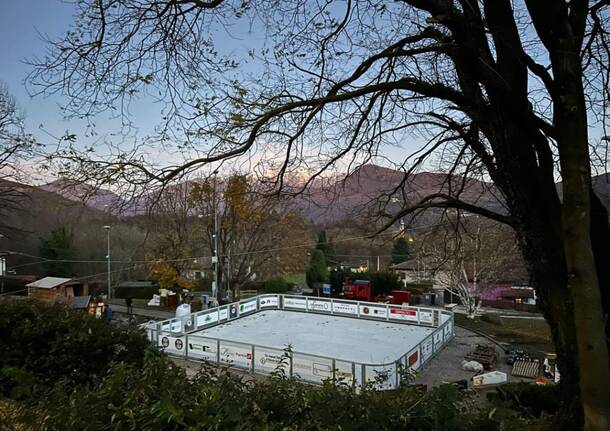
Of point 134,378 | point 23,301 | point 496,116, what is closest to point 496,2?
point 496,116

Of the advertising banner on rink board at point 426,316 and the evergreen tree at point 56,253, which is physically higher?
the evergreen tree at point 56,253

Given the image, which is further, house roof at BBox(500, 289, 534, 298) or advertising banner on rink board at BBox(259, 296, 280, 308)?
house roof at BBox(500, 289, 534, 298)

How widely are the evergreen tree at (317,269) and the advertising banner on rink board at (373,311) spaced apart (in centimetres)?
1248

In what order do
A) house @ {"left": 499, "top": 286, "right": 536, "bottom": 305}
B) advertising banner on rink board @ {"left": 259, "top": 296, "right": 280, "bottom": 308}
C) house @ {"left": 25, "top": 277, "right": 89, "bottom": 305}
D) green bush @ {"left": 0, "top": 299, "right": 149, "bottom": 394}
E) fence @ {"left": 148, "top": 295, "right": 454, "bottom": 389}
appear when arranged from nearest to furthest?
green bush @ {"left": 0, "top": 299, "right": 149, "bottom": 394}, fence @ {"left": 148, "top": 295, "right": 454, "bottom": 389}, house @ {"left": 25, "top": 277, "right": 89, "bottom": 305}, advertising banner on rink board @ {"left": 259, "top": 296, "right": 280, "bottom": 308}, house @ {"left": 499, "top": 286, "right": 536, "bottom": 305}

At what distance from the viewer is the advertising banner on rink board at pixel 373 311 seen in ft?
74.2

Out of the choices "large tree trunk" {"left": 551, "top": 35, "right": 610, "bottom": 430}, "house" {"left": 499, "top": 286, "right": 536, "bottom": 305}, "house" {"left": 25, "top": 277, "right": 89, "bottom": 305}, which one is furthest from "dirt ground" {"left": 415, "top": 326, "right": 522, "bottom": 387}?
"house" {"left": 25, "top": 277, "right": 89, "bottom": 305}

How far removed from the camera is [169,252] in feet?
85.6

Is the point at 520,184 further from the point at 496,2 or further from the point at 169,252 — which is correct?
the point at 169,252

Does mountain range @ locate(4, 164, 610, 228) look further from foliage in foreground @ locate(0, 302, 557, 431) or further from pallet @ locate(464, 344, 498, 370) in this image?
pallet @ locate(464, 344, 498, 370)

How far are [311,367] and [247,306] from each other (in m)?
11.9

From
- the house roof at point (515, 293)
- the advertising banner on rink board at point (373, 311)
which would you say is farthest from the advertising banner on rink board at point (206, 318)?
the house roof at point (515, 293)

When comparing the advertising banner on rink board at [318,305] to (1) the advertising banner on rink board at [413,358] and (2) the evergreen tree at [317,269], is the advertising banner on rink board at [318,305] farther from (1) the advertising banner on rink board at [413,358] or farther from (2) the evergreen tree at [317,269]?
(2) the evergreen tree at [317,269]

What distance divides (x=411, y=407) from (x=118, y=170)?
9.74ft

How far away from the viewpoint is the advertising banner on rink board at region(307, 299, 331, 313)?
80.4ft
